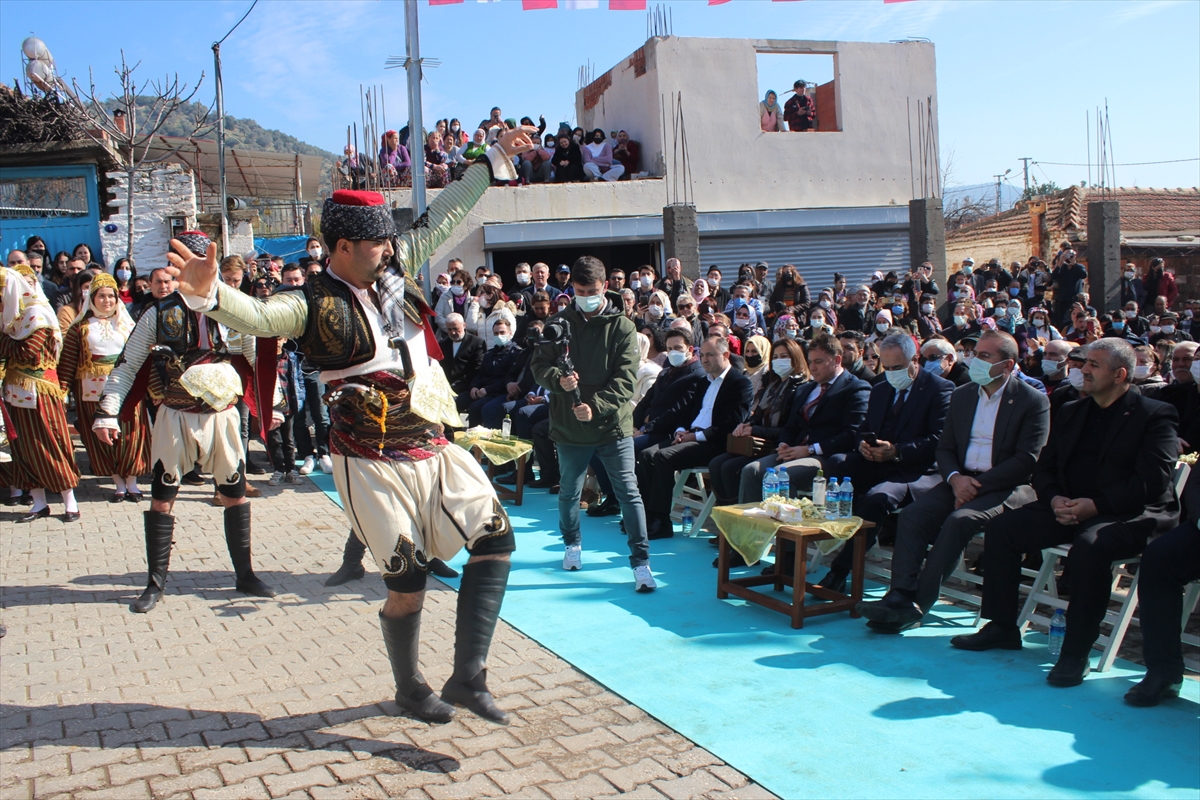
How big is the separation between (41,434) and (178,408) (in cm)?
342

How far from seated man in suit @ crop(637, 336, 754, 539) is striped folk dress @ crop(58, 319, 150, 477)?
16.2ft

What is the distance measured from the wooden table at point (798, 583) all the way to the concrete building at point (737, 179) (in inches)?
524

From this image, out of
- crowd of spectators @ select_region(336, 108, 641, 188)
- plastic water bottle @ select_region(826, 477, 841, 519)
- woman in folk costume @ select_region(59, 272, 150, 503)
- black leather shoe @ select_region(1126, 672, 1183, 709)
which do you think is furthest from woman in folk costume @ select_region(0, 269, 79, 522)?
crowd of spectators @ select_region(336, 108, 641, 188)

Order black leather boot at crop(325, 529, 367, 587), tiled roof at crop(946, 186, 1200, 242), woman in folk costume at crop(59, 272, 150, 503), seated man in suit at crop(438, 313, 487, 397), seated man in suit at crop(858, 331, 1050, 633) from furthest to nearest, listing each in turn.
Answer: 1. tiled roof at crop(946, 186, 1200, 242)
2. seated man in suit at crop(438, 313, 487, 397)
3. woman in folk costume at crop(59, 272, 150, 503)
4. black leather boot at crop(325, 529, 367, 587)
5. seated man in suit at crop(858, 331, 1050, 633)

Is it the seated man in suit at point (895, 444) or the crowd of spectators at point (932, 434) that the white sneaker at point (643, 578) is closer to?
the crowd of spectators at point (932, 434)

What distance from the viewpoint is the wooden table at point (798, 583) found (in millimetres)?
5344

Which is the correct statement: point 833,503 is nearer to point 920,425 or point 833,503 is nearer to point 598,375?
point 920,425

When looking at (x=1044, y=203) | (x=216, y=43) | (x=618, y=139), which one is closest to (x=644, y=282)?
(x=618, y=139)

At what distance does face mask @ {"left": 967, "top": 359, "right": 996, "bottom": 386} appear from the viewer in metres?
5.60

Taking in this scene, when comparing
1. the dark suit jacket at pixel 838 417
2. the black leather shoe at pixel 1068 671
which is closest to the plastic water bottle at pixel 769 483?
the dark suit jacket at pixel 838 417

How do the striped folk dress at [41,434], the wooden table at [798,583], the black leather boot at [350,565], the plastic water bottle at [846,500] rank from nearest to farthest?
the wooden table at [798,583]
the plastic water bottle at [846,500]
the black leather boot at [350,565]
the striped folk dress at [41,434]

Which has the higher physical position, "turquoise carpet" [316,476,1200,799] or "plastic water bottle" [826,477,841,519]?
"plastic water bottle" [826,477,841,519]

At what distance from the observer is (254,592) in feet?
20.1

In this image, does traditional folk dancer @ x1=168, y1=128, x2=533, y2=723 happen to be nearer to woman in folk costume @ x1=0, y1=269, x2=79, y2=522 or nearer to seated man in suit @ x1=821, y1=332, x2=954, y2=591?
seated man in suit @ x1=821, y1=332, x2=954, y2=591
